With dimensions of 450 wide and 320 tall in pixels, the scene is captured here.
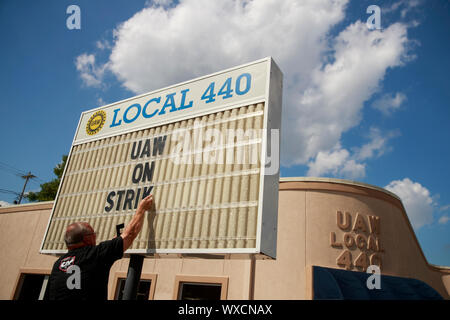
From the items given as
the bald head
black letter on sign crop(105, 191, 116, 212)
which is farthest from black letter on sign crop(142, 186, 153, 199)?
the bald head

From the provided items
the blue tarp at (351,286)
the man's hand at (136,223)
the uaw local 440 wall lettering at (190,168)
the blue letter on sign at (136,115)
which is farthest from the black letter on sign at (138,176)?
the blue tarp at (351,286)

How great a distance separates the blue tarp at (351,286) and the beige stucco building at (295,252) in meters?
0.30

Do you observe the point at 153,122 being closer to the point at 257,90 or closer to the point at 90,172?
the point at 90,172

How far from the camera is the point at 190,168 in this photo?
19.0ft

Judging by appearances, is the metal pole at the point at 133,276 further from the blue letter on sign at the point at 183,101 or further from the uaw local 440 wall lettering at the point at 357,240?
the uaw local 440 wall lettering at the point at 357,240

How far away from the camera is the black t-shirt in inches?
156

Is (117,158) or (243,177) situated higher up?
(117,158)

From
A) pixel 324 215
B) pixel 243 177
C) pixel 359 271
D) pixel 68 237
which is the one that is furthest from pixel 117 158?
pixel 359 271

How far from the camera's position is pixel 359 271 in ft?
45.4

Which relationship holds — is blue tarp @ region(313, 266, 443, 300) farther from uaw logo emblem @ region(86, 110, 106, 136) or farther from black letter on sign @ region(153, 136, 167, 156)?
uaw logo emblem @ region(86, 110, 106, 136)

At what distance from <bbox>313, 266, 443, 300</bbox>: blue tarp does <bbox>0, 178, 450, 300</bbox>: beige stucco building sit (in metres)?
0.30

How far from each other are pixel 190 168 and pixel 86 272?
2.43 meters
